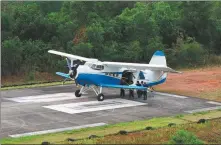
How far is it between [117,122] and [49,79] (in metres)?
14.8

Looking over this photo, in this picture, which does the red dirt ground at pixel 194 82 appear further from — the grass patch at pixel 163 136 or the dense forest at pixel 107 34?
the grass patch at pixel 163 136

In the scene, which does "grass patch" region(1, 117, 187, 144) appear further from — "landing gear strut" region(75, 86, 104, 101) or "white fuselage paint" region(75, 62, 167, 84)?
"white fuselage paint" region(75, 62, 167, 84)

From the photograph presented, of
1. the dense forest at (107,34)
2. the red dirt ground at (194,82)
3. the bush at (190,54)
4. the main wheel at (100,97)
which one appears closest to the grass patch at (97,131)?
the main wheel at (100,97)

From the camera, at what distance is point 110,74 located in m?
26.0

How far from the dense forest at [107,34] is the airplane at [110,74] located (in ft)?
32.1

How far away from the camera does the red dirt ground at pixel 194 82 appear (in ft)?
94.9

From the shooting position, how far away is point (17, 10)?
128 feet

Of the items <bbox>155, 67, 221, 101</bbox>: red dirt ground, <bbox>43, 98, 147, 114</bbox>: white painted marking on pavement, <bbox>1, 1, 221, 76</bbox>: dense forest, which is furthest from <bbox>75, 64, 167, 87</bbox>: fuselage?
<bbox>1, 1, 221, 76</bbox>: dense forest

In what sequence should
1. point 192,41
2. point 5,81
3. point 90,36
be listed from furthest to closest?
point 192,41 → point 90,36 → point 5,81

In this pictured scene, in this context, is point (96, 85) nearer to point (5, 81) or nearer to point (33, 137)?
point (33, 137)

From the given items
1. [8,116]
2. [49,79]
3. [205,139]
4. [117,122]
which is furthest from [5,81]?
[205,139]

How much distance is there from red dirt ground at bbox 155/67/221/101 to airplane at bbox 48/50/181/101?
2437 millimetres

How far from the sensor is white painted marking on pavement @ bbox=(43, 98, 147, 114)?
909 inches

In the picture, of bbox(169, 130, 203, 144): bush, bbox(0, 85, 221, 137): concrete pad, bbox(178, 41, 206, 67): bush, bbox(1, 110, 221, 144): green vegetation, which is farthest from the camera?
bbox(178, 41, 206, 67): bush
